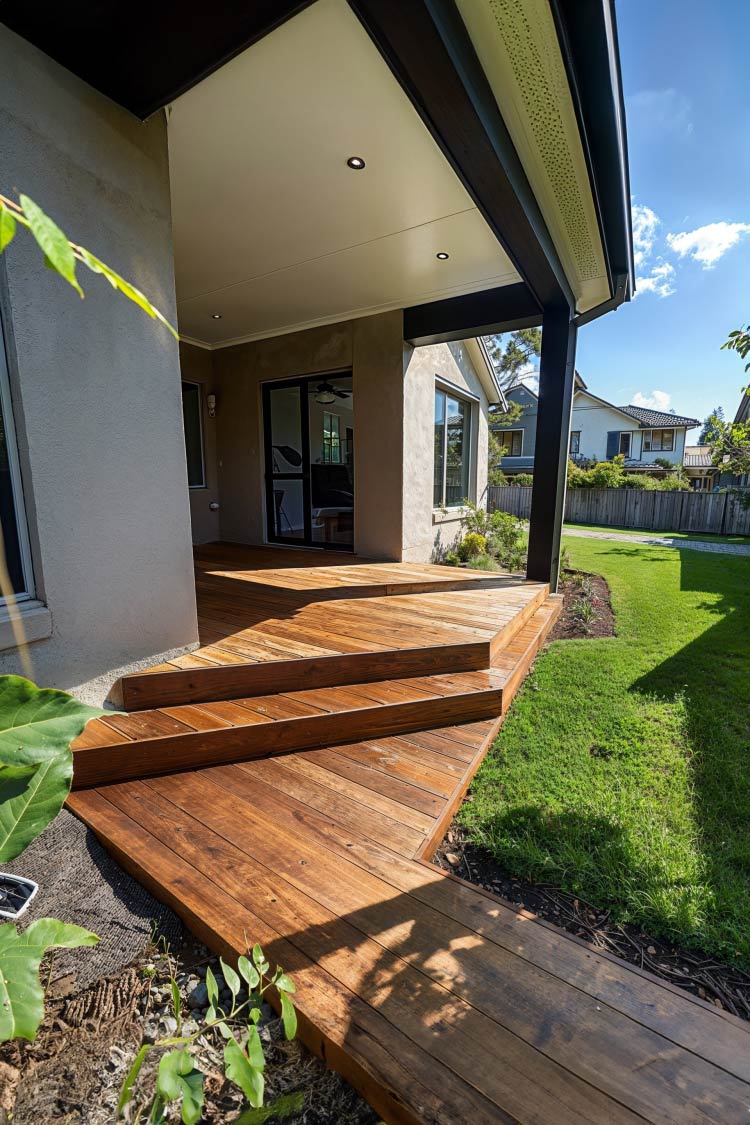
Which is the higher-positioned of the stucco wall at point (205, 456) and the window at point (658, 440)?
the window at point (658, 440)

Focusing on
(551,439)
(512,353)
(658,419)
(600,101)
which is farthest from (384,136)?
(658,419)

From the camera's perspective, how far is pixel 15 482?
204 centimetres

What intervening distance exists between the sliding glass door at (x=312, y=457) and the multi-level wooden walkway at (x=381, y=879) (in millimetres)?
3362

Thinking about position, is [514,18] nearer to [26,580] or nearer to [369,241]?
[369,241]

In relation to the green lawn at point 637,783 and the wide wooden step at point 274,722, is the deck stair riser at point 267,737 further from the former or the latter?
the green lawn at point 637,783

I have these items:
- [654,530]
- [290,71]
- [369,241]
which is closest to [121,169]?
[290,71]

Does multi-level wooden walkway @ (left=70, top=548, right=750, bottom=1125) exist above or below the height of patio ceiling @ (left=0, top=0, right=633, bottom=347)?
below

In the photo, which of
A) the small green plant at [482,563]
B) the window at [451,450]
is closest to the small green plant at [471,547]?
the small green plant at [482,563]

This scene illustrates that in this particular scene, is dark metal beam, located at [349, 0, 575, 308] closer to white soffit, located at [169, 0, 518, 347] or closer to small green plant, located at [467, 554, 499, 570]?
white soffit, located at [169, 0, 518, 347]

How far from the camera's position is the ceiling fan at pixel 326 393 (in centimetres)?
623

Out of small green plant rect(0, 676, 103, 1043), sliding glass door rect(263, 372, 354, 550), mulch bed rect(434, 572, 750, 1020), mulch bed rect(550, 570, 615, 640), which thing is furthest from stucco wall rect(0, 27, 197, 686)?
sliding glass door rect(263, 372, 354, 550)

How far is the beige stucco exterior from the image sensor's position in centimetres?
557

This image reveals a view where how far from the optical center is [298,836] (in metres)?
1.75

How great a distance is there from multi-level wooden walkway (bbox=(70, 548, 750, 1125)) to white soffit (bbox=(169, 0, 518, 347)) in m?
2.90
